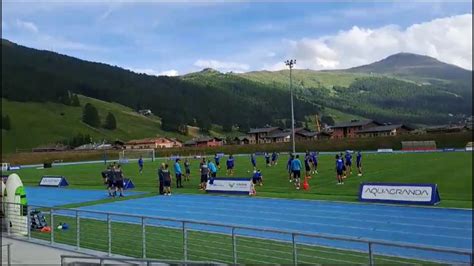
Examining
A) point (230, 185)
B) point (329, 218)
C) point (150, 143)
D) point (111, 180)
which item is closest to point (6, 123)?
point (150, 143)

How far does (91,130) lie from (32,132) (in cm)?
1756

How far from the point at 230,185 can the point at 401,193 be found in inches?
361

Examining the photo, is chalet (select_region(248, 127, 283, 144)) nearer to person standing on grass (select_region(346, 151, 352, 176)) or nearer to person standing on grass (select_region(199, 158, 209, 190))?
person standing on grass (select_region(346, 151, 352, 176))

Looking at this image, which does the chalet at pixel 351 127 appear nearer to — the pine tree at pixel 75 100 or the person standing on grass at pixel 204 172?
the pine tree at pixel 75 100

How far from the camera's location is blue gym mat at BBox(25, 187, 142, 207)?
88.2ft

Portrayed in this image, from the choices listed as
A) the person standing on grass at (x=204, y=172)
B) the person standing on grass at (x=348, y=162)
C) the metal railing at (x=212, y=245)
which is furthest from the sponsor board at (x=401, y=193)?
the person standing on grass at (x=348, y=162)

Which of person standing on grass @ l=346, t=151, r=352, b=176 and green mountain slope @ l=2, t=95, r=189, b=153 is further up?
green mountain slope @ l=2, t=95, r=189, b=153

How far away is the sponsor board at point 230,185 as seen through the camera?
84.2 feet

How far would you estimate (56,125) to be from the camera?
155000 millimetres

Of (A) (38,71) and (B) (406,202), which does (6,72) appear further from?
(B) (406,202)

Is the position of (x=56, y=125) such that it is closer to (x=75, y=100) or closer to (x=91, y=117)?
(x=91, y=117)

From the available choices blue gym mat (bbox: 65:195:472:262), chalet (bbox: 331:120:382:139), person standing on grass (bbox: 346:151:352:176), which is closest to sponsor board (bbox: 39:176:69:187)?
blue gym mat (bbox: 65:195:472:262)

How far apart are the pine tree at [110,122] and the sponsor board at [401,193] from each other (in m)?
154

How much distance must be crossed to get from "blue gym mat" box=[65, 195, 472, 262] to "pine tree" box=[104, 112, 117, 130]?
Result: 14795 cm
